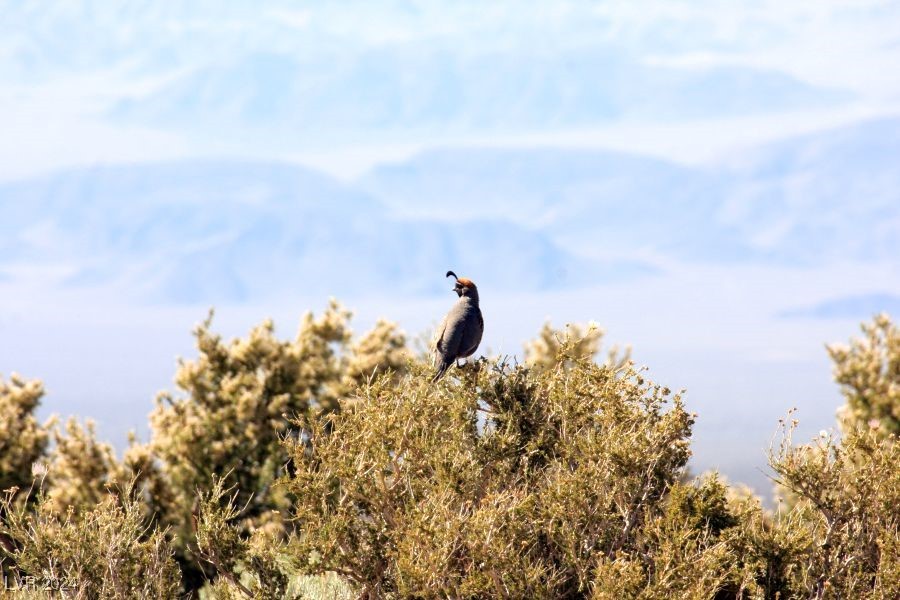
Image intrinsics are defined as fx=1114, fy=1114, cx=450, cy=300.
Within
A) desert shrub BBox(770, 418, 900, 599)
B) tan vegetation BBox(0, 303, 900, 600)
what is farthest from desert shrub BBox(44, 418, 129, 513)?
desert shrub BBox(770, 418, 900, 599)

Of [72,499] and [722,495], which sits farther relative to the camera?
[72,499]

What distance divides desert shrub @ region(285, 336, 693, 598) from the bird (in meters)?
0.27

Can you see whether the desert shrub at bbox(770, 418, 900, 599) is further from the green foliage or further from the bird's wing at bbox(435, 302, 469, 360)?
the green foliage

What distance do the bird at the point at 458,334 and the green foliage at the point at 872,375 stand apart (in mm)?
15830

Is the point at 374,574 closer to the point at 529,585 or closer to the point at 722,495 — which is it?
the point at 529,585

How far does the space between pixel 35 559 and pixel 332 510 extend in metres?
3.47

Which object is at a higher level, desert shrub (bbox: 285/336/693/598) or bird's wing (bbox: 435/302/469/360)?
bird's wing (bbox: 435/302/469/360)

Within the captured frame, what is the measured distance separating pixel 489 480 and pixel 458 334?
63.0 inches

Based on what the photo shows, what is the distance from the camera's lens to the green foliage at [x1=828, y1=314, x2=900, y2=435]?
25.6 metres

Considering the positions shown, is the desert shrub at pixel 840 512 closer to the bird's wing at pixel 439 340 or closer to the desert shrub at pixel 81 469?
the bird's wing at pixel 439 340

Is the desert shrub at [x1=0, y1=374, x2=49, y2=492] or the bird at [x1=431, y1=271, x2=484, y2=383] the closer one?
the bird at [x1=431, y1=271, x2=484, y2=383]

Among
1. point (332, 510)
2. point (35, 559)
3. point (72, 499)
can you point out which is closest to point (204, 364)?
point (72, 499)

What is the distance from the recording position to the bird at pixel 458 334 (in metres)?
12.0

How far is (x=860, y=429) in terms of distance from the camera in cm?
1217
